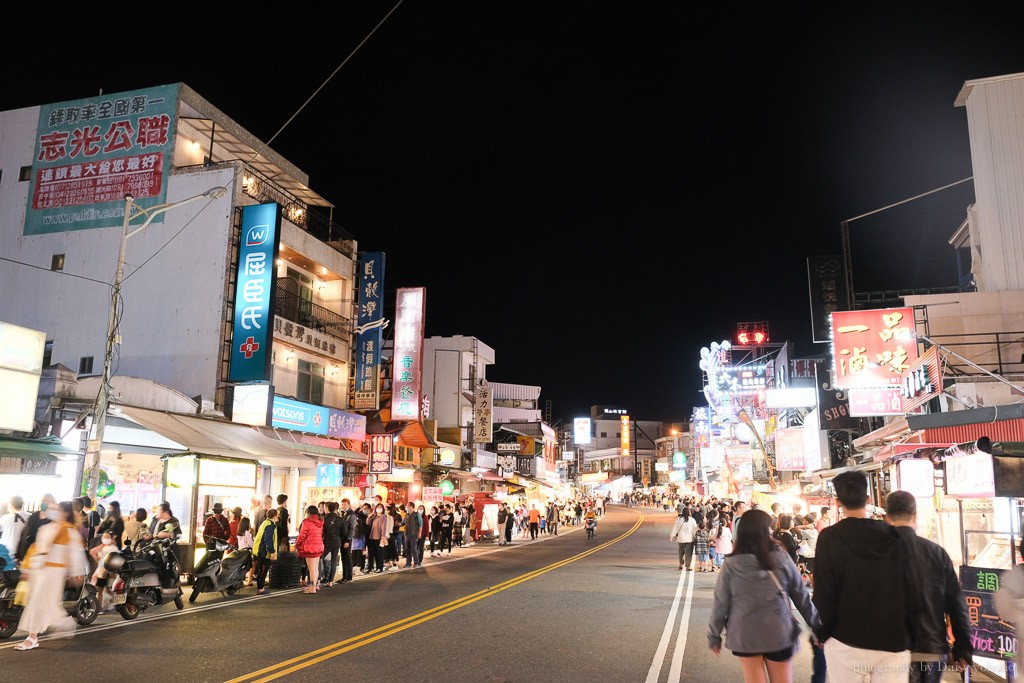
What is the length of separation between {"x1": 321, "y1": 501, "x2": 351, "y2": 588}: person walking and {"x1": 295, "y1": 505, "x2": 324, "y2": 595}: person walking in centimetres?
78

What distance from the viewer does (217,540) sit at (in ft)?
50.4

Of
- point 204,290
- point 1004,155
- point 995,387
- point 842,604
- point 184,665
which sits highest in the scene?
point 1004,155

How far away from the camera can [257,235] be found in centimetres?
2569

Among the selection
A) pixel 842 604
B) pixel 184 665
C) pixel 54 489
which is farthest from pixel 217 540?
pixel 842 604

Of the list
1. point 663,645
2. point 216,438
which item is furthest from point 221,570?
point 663,645

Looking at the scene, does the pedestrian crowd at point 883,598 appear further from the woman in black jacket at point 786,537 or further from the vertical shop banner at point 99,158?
the vertical shop banner at point 99,158

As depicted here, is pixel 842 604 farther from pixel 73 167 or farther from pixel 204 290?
pixel 73 167

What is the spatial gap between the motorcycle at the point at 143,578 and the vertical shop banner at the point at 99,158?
662 inches

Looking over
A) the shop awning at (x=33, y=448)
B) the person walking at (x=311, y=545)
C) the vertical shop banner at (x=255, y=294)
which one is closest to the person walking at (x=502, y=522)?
the vertical shop banner at (x=255, y=294)

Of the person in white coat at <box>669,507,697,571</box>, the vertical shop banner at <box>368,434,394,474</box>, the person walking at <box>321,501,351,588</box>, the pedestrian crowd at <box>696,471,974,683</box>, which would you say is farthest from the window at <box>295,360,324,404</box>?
the pedestrian crowd at <box>696,471,974,683</box>

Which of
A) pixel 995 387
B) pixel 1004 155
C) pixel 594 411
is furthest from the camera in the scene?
pixel 594 411

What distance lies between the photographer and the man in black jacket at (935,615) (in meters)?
4.38

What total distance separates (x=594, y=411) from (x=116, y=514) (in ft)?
517

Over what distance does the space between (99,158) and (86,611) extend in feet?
67.7
